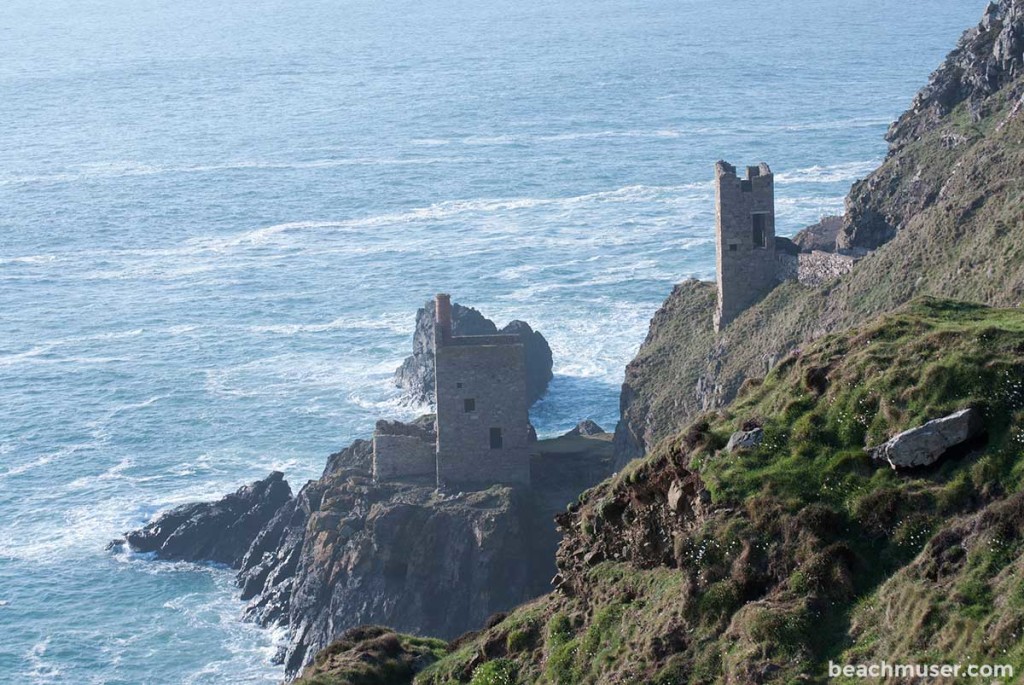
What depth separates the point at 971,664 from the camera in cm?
2553

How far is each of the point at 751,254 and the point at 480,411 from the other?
41.5ft

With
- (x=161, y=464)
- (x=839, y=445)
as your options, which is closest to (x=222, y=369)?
(x=161, y=464)

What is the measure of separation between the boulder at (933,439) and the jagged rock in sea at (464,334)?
66.7 metres

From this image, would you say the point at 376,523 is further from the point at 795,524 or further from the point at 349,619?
the point at 795,524

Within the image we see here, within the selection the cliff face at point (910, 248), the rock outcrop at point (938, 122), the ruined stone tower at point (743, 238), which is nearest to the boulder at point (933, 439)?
the cliff face at point (910, 248)

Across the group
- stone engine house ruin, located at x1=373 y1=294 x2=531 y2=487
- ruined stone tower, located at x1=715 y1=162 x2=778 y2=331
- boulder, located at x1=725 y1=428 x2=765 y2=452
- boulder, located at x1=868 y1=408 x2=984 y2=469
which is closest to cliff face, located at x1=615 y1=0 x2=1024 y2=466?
ruined stone tower, located at x1=715 y1=162 x2=778 y2=331

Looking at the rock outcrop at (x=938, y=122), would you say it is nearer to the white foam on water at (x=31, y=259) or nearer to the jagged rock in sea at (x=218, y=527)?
the jagged rock in sea at (x=218, y=527)

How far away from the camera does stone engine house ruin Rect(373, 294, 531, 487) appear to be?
6944 centimetres

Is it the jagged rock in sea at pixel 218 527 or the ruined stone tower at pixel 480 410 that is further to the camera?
the jagged rock in sea at pixel 218 527

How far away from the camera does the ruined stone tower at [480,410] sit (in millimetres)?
69375

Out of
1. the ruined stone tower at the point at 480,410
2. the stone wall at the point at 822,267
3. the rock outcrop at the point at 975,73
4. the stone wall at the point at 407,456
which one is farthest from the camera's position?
the rock outcrop at the point at 975,73

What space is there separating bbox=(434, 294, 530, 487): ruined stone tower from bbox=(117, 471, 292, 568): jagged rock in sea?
1310 cm

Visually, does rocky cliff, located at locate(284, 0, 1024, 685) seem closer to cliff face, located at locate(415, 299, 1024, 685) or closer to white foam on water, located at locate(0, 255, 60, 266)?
cliff face, located at locate(415, 299, 1024, 685)

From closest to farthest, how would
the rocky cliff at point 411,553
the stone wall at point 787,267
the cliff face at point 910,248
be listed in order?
the cliff face at point 910,248 → the rocky cliff at point 411,553 → the stone wall at point 787,267
